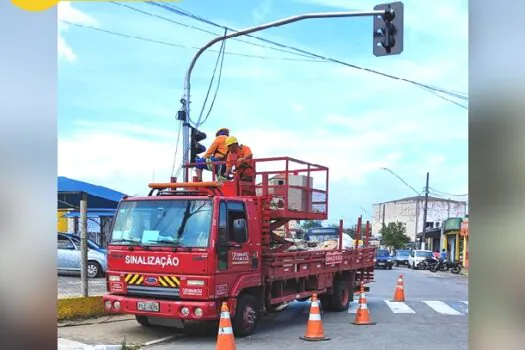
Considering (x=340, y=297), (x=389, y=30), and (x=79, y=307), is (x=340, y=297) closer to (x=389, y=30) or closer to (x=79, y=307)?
(x=79, y=307)

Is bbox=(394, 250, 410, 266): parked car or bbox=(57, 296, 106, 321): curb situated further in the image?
bbox=(394, 250, 410, 266): parked car

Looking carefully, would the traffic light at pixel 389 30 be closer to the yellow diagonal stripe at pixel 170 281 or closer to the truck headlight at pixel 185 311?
the yellow diagonal stripe at pixel 170 281

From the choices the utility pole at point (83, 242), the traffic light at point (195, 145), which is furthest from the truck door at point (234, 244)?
the traffic light at point (195, 145)

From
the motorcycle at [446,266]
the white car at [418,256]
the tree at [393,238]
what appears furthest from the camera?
the tree at [393,238]

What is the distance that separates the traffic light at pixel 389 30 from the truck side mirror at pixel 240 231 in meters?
4.49

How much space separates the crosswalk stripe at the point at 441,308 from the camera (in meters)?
13.7

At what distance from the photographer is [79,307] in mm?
10828

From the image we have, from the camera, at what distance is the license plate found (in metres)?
8.95

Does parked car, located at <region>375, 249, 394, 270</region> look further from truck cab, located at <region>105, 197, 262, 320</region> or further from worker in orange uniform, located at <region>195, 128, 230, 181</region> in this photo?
truck cab, located at <region>105, 197, 262, 320</region>

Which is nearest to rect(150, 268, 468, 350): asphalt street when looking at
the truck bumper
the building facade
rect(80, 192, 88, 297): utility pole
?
the truck bumper
